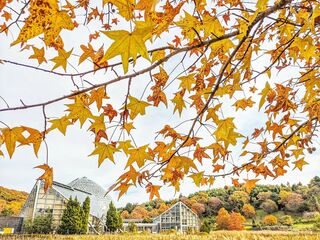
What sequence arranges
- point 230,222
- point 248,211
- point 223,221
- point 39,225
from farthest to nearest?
point 248,211 → point 223,221 → point 230,222 → point 39,225

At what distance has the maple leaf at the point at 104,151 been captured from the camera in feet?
3.38

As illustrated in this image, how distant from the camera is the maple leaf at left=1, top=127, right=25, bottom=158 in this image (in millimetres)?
848

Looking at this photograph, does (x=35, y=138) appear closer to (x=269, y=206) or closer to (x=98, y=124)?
(x=98, y=124)

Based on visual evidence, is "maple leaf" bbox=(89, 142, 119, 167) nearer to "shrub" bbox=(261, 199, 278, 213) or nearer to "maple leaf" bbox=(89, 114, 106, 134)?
"maple leaf" bbox=(89, 114, 106, 134)

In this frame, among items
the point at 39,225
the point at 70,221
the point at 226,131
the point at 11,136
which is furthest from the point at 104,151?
the point at 39,225

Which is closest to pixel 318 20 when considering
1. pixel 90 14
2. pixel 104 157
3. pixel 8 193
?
pixel 104 157

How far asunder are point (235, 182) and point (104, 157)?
1.48 m

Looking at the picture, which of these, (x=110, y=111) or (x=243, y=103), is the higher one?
(x=243, y=103)

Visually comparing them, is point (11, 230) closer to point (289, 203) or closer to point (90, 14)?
point (90, 14)

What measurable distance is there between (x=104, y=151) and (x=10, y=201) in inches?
1907

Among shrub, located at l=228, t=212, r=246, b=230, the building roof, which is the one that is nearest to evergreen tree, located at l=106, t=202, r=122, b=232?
the building roof

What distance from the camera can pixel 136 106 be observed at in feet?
3.56

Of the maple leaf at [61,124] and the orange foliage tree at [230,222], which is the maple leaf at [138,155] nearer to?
the maple leaf at [61,124]

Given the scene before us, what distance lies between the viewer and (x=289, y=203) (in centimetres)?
3641
